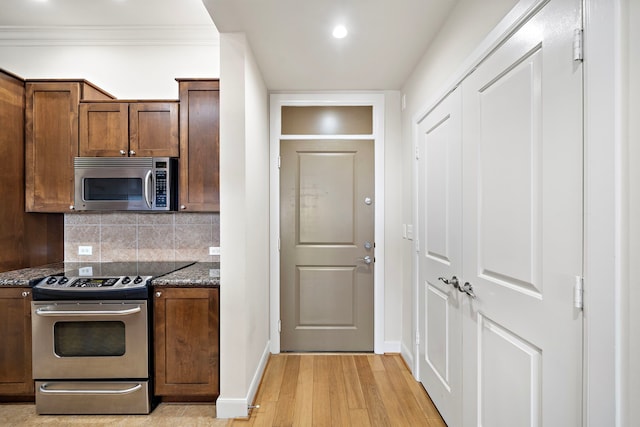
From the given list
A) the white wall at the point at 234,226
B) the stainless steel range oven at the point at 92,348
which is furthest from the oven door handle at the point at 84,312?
the white wall at the point at 234,226

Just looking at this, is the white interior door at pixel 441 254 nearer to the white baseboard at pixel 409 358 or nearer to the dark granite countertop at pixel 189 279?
the white baseboard at pixel 409 358

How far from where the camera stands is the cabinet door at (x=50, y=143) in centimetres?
249

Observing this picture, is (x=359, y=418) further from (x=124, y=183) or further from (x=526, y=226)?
(x=124, y=183)

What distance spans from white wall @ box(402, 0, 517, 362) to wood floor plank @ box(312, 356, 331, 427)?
74cm

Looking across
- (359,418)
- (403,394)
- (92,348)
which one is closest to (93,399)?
(92,348)

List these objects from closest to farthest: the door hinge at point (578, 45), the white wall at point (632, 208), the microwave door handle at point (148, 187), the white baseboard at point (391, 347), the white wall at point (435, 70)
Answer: the white wall at point (632, 208)
the door hinge at point (578, 45)
the white wall at point (435, 70)
the microwave door handle at point (148, 187)
the white baseboard at point (391, 347)

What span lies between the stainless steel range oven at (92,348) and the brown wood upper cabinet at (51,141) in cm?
78

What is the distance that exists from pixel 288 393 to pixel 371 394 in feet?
1.96

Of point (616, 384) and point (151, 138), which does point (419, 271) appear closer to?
point (616, 384)

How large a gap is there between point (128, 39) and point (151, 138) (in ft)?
3.64

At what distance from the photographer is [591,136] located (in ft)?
2.98

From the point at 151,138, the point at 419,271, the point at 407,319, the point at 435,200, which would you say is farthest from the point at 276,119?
the point at 407,319

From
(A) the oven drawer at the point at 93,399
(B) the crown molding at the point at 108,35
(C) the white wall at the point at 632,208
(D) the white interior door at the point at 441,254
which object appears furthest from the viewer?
(B) the crown molding at the point at 108,35

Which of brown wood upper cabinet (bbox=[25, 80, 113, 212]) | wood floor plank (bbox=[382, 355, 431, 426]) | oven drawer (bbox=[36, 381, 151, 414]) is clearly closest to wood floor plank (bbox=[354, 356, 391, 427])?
wood floor plank (bbox=[382, 355, 431, 426])
